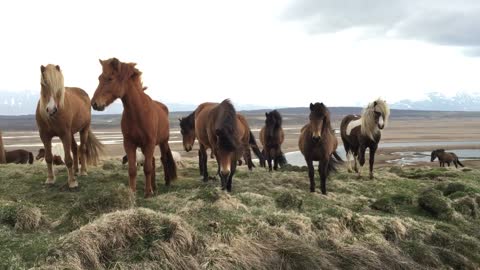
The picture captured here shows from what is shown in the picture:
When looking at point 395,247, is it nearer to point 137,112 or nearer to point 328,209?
A: point 328,209

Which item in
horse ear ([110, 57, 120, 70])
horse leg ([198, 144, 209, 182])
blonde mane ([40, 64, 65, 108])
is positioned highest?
horse ear ([110, 57, 120, 70])

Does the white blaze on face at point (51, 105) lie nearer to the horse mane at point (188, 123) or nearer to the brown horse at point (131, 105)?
the brown horse at point (131, 105)

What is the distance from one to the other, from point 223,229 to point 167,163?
13.6ft

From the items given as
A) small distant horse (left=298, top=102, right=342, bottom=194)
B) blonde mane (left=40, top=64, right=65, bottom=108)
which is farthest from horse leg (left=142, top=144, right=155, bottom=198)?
small distant horse (left=298, top=102, right=342, bottom=194)

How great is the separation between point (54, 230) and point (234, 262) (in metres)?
3.17

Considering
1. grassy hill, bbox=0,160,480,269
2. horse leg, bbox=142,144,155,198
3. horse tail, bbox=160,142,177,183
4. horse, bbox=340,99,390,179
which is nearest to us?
grassy hill, bbox=0,160,480,269

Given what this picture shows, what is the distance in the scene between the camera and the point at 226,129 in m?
9.53

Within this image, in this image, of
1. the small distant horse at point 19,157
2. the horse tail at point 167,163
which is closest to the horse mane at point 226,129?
the horse tail at point 167,163

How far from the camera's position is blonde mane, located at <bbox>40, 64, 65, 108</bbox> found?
870cm

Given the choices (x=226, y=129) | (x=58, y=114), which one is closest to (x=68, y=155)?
(x=58, y=114)

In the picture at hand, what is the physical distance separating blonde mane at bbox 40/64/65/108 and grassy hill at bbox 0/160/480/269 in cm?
216

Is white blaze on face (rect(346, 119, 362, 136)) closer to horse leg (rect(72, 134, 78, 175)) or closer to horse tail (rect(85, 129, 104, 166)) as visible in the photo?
horse tail (rect(85, 129, 104, 166))

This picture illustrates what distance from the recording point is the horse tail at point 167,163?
10.6m

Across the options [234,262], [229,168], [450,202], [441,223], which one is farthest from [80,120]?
[450,202]
